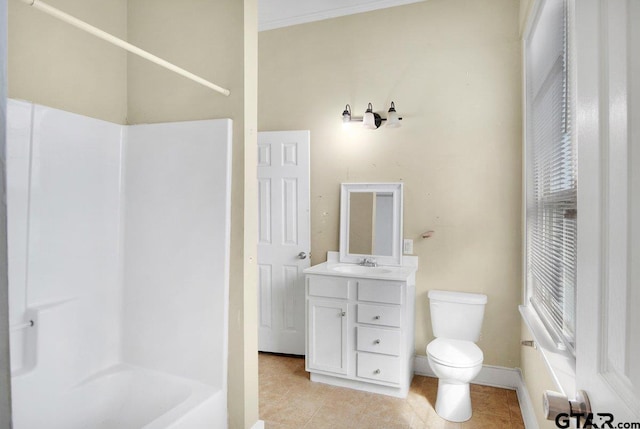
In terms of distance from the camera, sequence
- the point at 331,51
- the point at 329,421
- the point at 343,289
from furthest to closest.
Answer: the point at 331,51
the point at 343,289
the point at 329,421

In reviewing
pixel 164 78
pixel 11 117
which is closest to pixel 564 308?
pixel 164 78

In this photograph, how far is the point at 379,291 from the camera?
8.96ft

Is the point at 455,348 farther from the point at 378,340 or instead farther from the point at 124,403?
the point at 124,403

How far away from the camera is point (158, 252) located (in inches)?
85.0

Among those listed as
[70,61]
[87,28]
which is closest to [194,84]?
[70,61]

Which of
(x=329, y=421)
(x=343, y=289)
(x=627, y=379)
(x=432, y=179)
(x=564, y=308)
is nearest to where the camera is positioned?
(x=627, y=379)

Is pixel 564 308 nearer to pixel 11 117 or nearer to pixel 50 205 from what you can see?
pixel 50 205

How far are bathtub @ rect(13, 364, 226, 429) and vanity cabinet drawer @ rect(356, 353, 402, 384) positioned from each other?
108 cm

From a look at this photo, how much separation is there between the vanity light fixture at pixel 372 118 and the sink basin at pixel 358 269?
3.68ft

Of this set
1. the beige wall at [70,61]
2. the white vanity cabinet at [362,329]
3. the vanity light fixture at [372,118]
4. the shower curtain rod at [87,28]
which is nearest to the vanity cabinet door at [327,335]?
the white vanity cabinet at [362,329]

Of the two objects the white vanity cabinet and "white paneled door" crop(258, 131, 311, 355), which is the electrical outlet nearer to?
the white vanity cabinet

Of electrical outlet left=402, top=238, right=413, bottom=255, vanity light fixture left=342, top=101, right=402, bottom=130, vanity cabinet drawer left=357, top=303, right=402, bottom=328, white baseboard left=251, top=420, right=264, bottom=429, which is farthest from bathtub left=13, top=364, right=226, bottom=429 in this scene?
vanity light fixture left=342, top=101, right=402, bottom=130

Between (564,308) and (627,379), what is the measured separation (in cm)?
122

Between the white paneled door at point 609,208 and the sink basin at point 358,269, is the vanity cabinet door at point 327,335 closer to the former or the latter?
the sink basin at point 358,269
